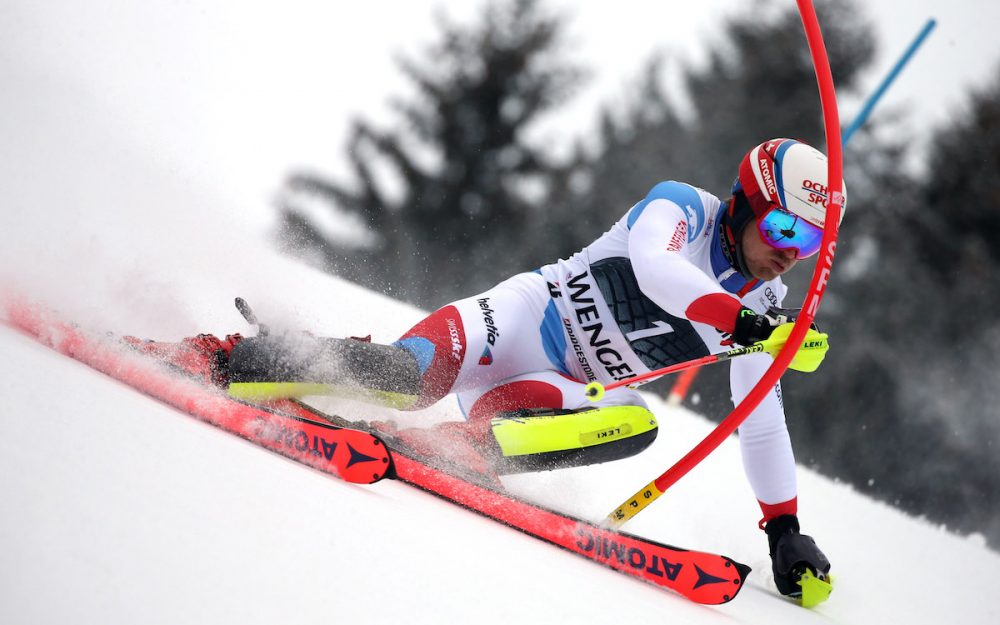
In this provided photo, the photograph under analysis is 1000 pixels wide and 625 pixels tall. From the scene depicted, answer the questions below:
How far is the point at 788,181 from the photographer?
2.68m

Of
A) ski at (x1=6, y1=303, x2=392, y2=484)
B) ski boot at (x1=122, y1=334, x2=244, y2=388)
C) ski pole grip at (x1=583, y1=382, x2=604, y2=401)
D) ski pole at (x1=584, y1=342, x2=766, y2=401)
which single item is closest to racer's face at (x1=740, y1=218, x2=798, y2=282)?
ski pole at (x1=584, y1=342, x2=766, y2=401)

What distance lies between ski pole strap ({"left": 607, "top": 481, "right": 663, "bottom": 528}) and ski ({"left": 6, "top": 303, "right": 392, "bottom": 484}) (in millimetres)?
834

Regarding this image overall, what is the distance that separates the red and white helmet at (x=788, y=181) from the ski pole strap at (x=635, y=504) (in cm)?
94

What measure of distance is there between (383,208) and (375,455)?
15595mm

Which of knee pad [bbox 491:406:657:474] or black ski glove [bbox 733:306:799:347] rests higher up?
black ski glove [bbox 733:306:799:347]

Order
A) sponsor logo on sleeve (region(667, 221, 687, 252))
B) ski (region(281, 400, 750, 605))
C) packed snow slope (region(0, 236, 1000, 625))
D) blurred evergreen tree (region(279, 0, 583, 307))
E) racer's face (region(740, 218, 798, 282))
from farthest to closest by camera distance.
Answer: blurred evergreen tree (region(279, 0, 583, 307)) < racer's face (region(740, 218, 798, 282)) < sponsor logo on sleeve (region(667, 221, 687, 252)) < ski (region(281, 400, 750, 605)) < packed snow slope (region(0, 236, 1000, 625))

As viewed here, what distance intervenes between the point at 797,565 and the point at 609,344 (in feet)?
3.13

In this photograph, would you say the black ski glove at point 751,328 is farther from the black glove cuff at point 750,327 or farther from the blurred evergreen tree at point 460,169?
the blurred evergreen tree at point 460,169

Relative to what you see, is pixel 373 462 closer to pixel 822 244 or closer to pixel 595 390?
pixel 595 390

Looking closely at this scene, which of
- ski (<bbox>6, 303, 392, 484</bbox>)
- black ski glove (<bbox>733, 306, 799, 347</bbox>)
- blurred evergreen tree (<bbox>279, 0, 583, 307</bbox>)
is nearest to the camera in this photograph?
ski (<bbox>6, 303, 392, 484</bbox>)

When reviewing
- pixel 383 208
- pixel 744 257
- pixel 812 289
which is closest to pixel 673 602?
pixel 812 289

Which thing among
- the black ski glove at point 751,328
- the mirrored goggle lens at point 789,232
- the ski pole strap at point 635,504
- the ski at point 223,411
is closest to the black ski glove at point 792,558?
the ski pole strap at point 635,504

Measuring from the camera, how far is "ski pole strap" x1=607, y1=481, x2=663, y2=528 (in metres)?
2.56

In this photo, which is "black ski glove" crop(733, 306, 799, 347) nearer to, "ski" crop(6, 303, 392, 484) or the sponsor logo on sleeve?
the sponsor logo on sleeve
